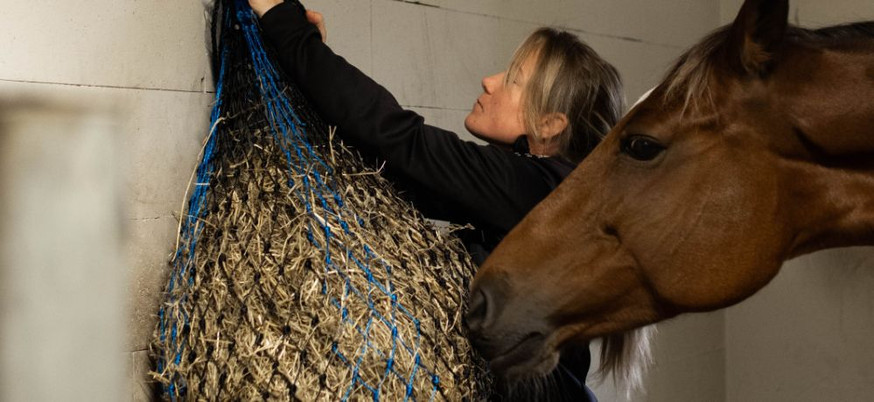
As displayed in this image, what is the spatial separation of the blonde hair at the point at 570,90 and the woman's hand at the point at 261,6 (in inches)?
15.9

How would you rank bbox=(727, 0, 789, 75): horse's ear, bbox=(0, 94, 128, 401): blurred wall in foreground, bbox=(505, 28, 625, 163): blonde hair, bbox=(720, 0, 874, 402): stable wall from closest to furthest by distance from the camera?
bbox=(727, 0, 789, 75): horse's ear
bbox=(0, 94, 128, 401): blurred wall in foreground
bbox=(505, 28, 625, 163): blonde hair
bbox=(720, 0, 874, 402): stable wall

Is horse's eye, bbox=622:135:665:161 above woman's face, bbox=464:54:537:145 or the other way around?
above

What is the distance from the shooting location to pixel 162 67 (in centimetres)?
122

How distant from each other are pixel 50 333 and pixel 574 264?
0.71 m

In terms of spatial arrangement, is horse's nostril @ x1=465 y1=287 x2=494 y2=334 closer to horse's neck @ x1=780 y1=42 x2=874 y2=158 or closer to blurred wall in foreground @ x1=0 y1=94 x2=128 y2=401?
horse's neck @ x1=780 y1=42 x2=874 y2=158

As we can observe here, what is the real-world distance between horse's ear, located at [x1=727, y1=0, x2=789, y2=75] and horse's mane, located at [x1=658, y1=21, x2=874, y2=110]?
0.02 metres

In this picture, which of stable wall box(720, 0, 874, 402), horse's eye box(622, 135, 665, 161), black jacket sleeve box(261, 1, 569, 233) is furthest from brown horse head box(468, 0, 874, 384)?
stable wall box(720, 0, 874, 402)

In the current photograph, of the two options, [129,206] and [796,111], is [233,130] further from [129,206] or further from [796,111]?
[796,111]

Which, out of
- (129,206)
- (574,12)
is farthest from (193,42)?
(574,12)

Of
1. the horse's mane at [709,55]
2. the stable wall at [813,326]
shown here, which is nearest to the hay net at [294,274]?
the horse's mane at [709,55]

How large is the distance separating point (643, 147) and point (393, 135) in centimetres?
34

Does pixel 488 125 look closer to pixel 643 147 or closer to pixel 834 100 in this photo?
pixel 643 147

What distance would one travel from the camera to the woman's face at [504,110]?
4.31 ft

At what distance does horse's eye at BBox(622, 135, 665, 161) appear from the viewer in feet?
3.29
